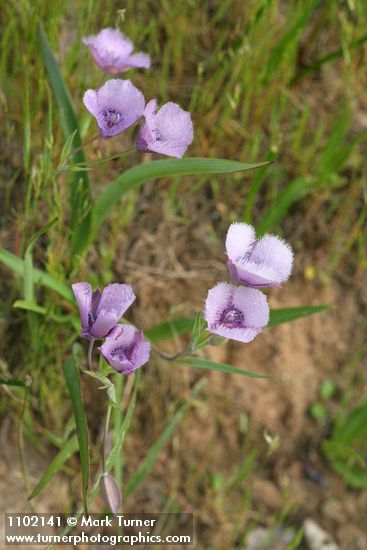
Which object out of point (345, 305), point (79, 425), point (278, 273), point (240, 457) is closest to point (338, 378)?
point (345, 305)

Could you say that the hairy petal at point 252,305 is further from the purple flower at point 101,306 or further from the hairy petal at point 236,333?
the purple flower at point 101,306

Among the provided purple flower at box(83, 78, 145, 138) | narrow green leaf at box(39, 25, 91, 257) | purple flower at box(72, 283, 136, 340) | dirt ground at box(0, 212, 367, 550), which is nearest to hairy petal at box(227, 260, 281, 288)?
purple flower at box(72, 283, 136, 340)

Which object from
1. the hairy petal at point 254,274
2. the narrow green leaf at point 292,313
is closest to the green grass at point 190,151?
the narrow green leaf at point 292,313

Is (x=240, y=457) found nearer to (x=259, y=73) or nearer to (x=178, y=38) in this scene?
(x=259, y=73)

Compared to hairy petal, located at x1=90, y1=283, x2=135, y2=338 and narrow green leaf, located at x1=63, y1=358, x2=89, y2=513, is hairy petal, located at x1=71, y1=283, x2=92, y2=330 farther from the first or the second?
narrow green leaf, located at x1=63, y1=358, x2=89, y2=513

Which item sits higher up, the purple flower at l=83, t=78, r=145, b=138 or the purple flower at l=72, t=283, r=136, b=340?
the purple flower at l=83, t=78, r=145, b=138

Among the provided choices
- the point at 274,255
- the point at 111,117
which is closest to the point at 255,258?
the point at 274,255
